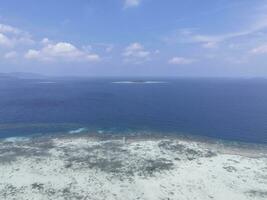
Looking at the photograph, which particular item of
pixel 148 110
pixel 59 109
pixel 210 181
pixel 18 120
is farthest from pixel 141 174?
pixel 59 109

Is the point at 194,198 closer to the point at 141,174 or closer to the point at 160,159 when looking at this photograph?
the point at 141,174

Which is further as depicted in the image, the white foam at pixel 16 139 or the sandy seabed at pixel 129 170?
the white foam at pixel 16 139

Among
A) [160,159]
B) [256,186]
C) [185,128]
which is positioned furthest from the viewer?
[185,128]

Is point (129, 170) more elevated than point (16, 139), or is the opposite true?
point (129, 170)

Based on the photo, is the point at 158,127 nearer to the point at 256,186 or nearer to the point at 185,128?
the point at 185,128

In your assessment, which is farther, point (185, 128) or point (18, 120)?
point (18, 120)

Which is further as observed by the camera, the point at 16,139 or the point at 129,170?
the point at 16,139

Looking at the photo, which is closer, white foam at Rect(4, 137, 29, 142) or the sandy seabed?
the sandy seabed

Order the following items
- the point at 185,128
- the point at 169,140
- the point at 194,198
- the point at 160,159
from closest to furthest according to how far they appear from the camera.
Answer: the point at 194,198 → the point at 160,159 → the point at 169,140 → the point at 185,128
